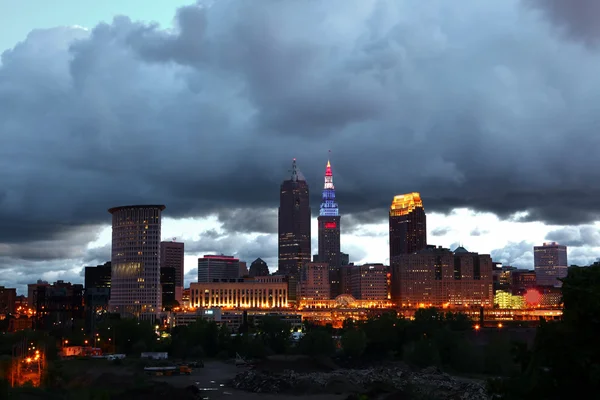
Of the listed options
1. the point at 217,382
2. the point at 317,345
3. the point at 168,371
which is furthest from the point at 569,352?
the point at 317,345

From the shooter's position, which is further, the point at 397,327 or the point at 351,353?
the point at 397,327

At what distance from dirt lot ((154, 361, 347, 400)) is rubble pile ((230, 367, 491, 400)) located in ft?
10.8

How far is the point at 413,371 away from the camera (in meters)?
139

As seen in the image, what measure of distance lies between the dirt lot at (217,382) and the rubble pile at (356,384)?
3303 millimetres

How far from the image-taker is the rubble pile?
4194 inches

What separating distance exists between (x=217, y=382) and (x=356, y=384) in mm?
26255

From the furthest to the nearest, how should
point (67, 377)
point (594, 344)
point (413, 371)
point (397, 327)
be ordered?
point (397, 327) → point (413, 371) → point (67, 377) → point (594, 344)

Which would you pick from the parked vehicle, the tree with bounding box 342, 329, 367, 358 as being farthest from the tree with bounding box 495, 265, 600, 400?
the tree with bounding box 342, 329, 367, 358

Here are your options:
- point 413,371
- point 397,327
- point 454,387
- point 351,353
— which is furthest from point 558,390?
point 397,327

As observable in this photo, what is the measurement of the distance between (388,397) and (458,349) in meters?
62.6

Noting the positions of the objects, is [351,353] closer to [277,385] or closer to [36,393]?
[277,385]

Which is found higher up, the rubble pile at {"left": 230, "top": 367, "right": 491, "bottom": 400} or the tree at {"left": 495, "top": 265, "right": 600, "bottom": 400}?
the tree at {"left": 495, "top": 265, "right": 600, "bottom": 400}

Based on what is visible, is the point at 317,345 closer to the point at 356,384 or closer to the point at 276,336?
the point at 276,336

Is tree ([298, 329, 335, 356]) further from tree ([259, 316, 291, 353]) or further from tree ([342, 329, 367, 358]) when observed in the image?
tree ([259, 316, 291, 353])
